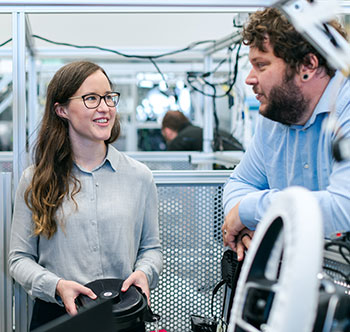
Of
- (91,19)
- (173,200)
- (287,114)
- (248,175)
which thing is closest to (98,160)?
(173,200)

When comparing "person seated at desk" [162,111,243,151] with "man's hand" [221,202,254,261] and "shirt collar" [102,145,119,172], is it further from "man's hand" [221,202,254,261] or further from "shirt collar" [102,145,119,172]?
"man's hand" [221,202,254,261]

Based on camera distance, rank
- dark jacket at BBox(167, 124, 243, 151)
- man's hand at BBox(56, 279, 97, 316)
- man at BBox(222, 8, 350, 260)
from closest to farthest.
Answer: man at BBox(222, 8, 350, 260) < man's hand at BBox(56, 279, 97, 316) < dark jacket at BBox(167, 124, 243, 151)

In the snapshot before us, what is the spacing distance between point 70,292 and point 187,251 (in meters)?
0.44

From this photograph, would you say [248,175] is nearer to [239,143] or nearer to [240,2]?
[240,2]

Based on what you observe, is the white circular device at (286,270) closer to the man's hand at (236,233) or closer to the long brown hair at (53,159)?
the man's hand at (236,233)

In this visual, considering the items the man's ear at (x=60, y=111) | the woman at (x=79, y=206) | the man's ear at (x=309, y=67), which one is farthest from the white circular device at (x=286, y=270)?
the man's ear at (x=60, y=111)

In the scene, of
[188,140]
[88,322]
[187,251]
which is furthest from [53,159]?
[188,140]

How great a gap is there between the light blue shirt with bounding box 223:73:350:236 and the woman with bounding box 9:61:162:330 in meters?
0.31

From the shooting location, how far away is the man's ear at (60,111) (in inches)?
55.7

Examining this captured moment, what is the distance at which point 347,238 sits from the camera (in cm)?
81

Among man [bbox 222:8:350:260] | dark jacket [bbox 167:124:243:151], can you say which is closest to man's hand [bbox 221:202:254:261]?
man [bbox 222:8:350:260]

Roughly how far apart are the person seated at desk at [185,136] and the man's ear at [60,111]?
1213mm

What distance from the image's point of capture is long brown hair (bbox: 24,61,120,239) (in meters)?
1.31

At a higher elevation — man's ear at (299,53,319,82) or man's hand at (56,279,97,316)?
man's ear at (299,53,319,82)
